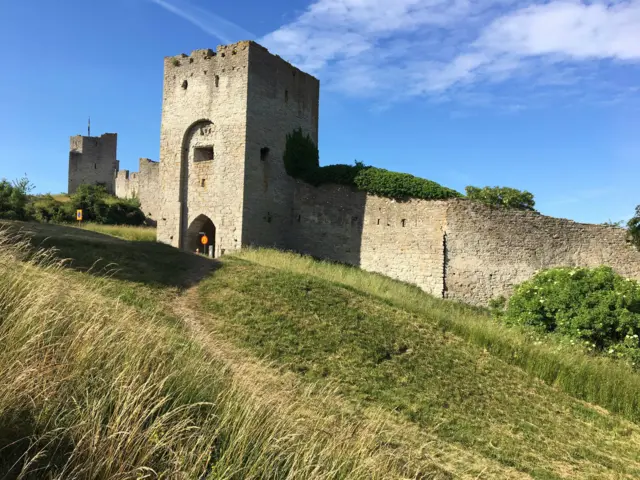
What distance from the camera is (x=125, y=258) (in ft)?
40.4

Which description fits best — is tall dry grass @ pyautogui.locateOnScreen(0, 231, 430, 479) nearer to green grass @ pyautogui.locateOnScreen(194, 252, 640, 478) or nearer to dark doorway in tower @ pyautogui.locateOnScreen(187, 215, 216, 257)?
green grass @ pyautogui.locateOnScreen(194, 252, 640, 478)

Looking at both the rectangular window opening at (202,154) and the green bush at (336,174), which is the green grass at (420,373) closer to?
the green bush at (336,174)

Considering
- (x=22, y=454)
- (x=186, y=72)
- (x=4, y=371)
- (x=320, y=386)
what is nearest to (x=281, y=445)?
(x=22, y=454)

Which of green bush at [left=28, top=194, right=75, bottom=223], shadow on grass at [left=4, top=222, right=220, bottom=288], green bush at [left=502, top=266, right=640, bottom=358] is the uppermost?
green bush at [left=28, top=194, right=75, bottom=223]

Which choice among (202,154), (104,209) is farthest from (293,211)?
(104,209)

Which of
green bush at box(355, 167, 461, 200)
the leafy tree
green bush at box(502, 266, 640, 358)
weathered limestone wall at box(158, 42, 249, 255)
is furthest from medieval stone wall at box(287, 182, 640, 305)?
the leafy tree

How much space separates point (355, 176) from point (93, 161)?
3085 cm

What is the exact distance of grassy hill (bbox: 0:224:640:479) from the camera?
308 cm

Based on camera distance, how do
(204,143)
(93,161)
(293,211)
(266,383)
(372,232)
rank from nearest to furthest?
(266,383) → (372,232) → (204,143) → (293,211) → (93,161)

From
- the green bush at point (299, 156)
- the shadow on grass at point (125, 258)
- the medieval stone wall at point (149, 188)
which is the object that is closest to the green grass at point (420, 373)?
the shadow on grass at point (125, 258)

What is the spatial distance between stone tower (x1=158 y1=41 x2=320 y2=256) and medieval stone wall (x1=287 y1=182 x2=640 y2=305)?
120 inches

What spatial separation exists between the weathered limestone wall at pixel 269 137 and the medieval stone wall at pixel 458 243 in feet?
6.91

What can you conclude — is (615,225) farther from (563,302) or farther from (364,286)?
(364,286)

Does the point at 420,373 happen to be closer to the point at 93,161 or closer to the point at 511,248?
the point at 511,248
